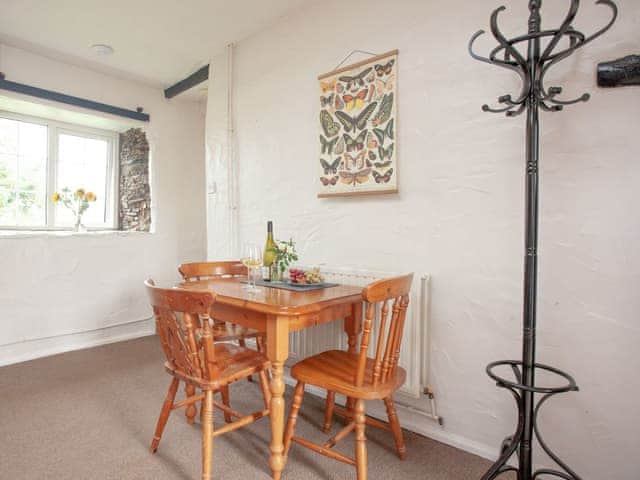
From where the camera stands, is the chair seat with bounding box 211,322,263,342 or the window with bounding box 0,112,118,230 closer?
the chair seat with bounding box 211,322,263,342

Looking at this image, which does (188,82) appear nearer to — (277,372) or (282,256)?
(282,256)

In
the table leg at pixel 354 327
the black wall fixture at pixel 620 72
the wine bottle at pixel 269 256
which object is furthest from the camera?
the wine bottle at pixel 269 256

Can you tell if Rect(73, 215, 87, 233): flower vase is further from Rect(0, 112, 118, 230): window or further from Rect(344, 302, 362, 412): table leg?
Rect(344, 302, 362, 412): table leg

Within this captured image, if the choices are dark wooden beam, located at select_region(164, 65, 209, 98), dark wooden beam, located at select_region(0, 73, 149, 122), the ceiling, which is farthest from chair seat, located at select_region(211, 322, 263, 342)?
dark wooden beam, located at select_region(0, 73, 149, 122)

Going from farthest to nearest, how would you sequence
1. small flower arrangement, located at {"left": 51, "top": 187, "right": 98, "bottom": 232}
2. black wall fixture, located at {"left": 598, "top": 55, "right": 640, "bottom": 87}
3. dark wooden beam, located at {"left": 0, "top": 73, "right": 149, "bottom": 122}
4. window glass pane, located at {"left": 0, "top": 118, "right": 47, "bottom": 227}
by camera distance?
small flower arrangement, located at {"left": 51, "top": 187, "right": 98, "bottom": 232} < window glass pane, located at {"left": 0, "top": 118, "right": 47, "bottom": 227} < dark wooden beam, located at {"left": 0, "top": 73, "right": 149, "bottom": 122} < black wall fixture, located at {"left": 598, "top": 55, "right": 640, "bottom": 87}

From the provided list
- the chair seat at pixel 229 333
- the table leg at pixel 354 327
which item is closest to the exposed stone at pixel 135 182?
the chair seat at pixel 229 333

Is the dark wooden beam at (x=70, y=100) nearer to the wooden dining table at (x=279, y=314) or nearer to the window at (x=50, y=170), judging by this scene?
the window at (x=50, y=170)

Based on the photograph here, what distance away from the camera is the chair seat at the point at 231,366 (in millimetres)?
1518

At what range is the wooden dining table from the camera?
4.75 feet

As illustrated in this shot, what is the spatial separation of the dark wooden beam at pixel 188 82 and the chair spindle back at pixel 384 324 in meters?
2.79

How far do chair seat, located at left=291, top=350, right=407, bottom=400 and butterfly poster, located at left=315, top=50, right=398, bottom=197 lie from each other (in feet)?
2.99

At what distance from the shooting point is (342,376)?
1547 mm

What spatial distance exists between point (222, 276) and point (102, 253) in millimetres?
1708

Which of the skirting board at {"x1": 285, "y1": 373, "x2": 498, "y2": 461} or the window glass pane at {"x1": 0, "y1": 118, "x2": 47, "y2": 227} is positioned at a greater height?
the window glass pane at {"x1": 0, "y1": 118, "x2": 47, "y2": 227}
